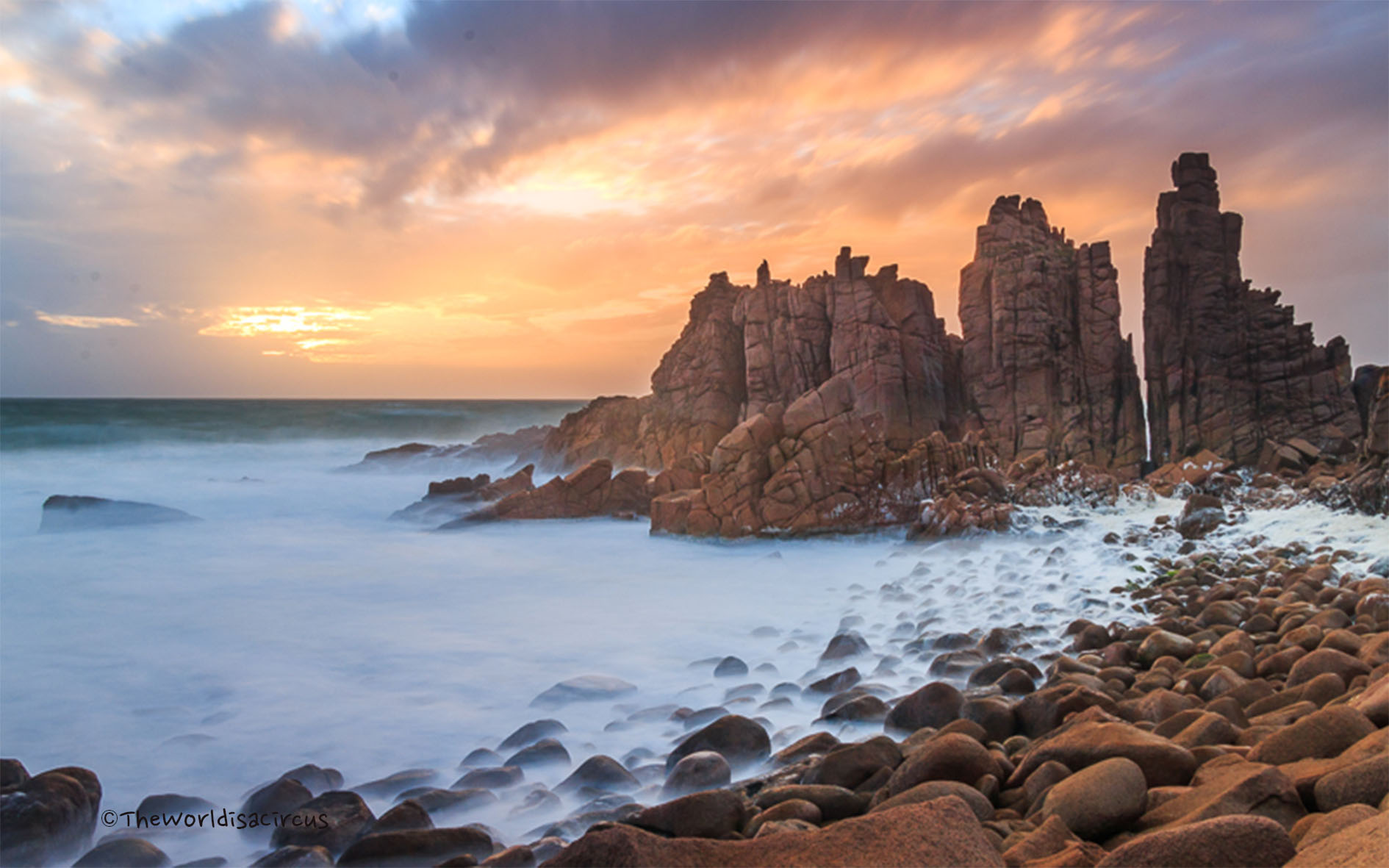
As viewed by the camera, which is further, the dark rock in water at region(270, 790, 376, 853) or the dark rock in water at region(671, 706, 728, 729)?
the dark rock in water at region(671, 706, 728, 729)

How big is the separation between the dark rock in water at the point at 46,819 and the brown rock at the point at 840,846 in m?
3.36

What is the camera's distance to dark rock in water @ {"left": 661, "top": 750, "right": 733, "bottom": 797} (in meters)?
4.56

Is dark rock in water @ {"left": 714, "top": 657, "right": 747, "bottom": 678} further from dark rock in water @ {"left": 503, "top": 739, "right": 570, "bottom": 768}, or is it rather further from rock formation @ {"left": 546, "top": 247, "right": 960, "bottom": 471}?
rock formation @ {"left": 546, "top": 247, "right": 960, "bottom": 471}

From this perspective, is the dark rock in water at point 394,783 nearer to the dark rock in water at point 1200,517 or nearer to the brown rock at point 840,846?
the brown rock at point 840,846

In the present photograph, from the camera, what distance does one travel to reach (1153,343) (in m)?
29.9

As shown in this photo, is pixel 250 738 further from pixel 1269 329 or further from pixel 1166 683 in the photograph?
pixel 1269 329

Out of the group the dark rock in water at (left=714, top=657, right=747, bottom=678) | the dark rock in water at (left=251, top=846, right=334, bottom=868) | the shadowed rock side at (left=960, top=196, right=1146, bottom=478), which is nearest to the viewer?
the dark rock in water at (left=251, top=846, right=334, bottom=868)

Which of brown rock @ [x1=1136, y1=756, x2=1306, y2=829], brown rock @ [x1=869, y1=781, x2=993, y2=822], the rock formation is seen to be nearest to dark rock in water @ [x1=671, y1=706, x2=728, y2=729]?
brown rock @ [x1=869, y1=781, x2=993, y2=822]

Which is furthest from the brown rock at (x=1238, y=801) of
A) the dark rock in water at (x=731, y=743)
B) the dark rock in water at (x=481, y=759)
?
the dark rock in water at (x=481, y=759)

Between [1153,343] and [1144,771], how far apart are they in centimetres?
3169

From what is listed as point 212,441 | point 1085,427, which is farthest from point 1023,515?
point 212,441

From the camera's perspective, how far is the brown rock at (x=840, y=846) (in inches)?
99.3

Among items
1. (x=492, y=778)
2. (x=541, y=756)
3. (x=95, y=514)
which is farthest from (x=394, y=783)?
(x=95, y=514)

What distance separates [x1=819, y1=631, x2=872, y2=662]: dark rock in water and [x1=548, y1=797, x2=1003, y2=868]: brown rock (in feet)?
15.7
